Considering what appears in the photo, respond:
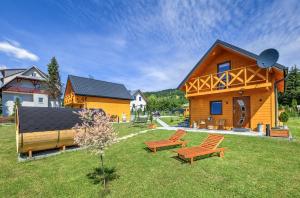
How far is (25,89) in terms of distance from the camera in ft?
109

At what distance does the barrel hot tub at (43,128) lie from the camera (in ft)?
24.9

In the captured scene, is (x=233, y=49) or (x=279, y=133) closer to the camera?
(x=279, y=133)

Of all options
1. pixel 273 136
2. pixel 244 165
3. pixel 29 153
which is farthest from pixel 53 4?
pixel 273 136

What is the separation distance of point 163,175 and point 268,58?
1048cm

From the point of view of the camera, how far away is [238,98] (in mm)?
13484

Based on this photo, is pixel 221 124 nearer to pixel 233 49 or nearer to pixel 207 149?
pixel 233 49

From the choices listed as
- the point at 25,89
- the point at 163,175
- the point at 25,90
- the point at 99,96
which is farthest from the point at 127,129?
the point at 25,89

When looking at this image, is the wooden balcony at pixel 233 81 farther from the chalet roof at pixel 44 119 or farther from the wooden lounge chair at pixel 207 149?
the chalet roof at pixel 44 119

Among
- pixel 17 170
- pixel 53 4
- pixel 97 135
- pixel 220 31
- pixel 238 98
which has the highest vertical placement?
pixel 53 4

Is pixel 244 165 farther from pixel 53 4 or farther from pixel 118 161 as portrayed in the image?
pixel 53 4

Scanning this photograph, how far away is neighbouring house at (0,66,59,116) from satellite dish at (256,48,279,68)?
3940 centimetres

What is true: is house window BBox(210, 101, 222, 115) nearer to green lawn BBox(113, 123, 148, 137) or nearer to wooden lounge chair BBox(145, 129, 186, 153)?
green lawn BBox(113, 123, 148, 137)

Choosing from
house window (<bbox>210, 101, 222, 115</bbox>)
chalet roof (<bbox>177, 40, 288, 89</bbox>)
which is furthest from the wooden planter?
house window (<bbox>210, 101, 222, 115</bbox>)

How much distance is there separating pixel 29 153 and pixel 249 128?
Answer: 47.8ft
